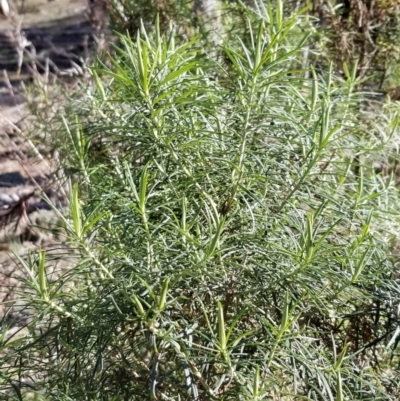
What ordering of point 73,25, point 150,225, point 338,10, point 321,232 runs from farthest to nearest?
point 73,25, point 338,10, point 321,232, point 150,225

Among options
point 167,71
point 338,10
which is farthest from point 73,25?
point 167,71

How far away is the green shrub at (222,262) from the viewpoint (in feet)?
3.45

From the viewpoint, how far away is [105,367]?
1236mm

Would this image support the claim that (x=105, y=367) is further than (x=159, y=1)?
No

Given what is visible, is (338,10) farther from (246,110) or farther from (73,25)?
(73,25)

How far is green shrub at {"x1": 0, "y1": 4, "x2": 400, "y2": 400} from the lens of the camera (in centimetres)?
105

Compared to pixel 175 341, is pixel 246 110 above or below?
above

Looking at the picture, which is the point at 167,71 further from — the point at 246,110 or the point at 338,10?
the point at 338,10

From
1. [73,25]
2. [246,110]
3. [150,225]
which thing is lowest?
[73,25]

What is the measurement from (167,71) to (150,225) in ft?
0.92

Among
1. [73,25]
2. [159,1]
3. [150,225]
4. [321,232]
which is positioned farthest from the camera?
[73,25]

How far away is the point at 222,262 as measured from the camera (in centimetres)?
109

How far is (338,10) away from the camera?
7.57ft

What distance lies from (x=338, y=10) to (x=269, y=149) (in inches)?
50.0
